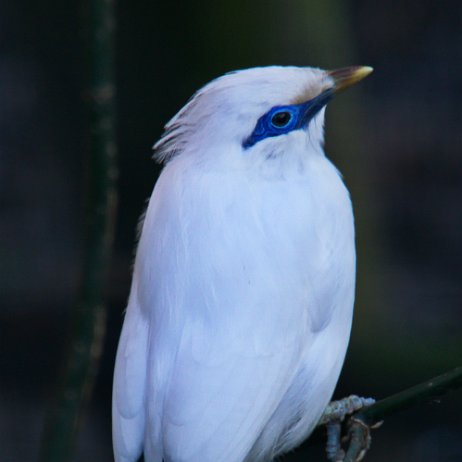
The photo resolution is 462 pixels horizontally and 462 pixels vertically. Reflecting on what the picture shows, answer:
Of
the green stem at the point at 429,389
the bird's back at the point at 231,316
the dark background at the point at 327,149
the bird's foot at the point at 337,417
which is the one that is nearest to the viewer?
the green stem at the point at 429,389

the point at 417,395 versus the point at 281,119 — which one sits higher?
the point at 281,119

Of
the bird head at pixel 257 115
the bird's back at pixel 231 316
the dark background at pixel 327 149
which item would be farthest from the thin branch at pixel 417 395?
the dark background at pixel 327 149

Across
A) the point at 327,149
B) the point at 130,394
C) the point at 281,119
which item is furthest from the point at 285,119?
the point at 327,149

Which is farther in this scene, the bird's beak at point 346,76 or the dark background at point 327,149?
the dark background at point 327,149

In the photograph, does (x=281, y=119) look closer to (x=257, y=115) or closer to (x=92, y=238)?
(x=257, y=115)

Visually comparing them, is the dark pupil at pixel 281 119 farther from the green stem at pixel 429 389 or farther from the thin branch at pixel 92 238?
the thin branch at pixel 92 238

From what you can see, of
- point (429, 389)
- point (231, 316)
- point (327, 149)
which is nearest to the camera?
point (429, 389)

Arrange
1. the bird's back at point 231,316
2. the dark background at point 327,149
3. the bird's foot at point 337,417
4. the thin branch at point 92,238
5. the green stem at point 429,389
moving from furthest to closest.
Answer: the dark background at point 327,149 < the bird's foot at point 337,417 < the bird's back at point 231,316 < the green stem at point 429,389 < the thin branch at point 92,238
